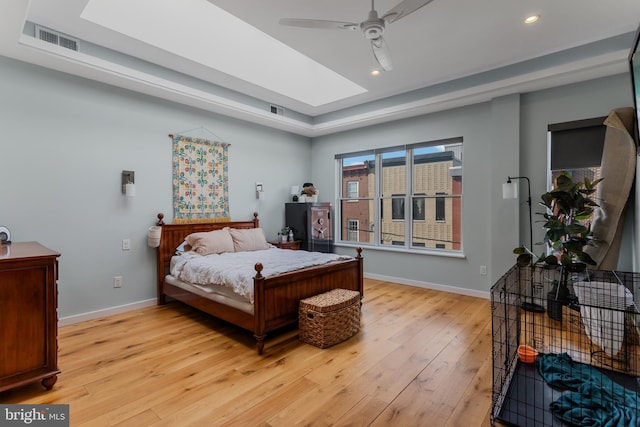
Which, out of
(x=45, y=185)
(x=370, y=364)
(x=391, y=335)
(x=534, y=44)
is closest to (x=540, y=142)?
(x=534, y=44)

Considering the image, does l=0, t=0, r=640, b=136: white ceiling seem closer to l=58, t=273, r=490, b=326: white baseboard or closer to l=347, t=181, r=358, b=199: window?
l=347, t=181, r=358, b=199: window

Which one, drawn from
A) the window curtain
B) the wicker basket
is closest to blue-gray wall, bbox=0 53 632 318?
the window curtain

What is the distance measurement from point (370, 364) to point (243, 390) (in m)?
1.01

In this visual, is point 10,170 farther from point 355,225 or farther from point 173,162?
point 355,225

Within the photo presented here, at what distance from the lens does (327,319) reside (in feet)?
9.24

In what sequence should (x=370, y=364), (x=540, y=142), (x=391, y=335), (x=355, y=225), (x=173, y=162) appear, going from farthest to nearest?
1. (x=355, y=225)
2. (x=173, y=162)
3. (x=540, y=142)
4. (x=391, y=335)
5. (x=370, y=364)

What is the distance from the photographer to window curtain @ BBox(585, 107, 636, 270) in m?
3.07

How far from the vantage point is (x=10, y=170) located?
2.99 metres

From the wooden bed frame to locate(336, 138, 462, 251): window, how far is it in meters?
1.69

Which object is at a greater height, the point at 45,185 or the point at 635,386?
the point at 45,185

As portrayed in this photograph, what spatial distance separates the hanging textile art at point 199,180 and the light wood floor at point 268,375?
1530 millimetres

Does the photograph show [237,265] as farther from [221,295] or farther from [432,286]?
[432,286]

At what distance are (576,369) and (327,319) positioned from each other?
1901 mm

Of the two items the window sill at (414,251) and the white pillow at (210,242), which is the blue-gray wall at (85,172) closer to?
the white pillow at (210,242)
